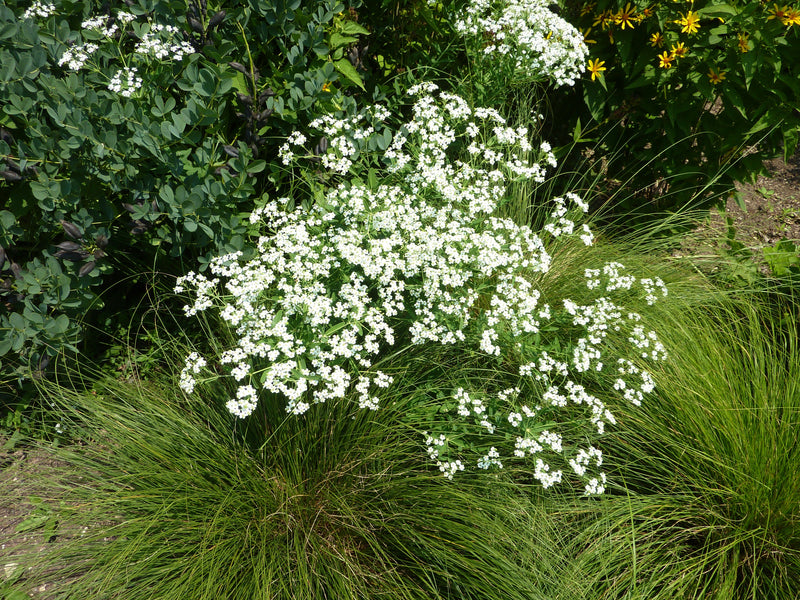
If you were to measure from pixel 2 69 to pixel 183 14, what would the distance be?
76 cm

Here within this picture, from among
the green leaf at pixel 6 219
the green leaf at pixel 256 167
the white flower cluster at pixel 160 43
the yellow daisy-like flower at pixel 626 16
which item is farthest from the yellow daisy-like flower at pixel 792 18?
the green leaf at pixel 6 219

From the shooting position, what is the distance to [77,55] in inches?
90.4

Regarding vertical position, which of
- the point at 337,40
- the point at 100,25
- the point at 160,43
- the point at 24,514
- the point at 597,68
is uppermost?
the point at 100,25

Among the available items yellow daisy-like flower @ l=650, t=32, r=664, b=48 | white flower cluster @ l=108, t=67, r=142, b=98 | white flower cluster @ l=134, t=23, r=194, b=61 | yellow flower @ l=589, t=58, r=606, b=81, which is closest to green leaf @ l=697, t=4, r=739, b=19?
yellow daisy-like flower @ l=650, t=32, r=664, b=48

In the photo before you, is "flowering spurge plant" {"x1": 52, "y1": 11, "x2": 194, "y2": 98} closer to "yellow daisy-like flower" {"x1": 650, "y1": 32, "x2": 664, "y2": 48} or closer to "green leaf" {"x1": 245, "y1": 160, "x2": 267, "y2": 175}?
"green leaf" {"x1": 245, "y1": 160, "x2": 267, "y2": 175}

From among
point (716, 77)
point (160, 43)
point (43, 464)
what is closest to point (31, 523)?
point (43, 464)

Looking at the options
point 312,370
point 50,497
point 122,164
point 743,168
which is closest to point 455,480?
point 312,370

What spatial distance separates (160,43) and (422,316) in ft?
5.14

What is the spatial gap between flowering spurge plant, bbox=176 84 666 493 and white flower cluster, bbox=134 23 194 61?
0.57 meters

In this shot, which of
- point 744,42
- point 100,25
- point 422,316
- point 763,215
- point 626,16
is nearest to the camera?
point 422,316

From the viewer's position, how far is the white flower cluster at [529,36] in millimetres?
3035

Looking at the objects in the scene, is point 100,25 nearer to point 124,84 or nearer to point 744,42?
point 124,84

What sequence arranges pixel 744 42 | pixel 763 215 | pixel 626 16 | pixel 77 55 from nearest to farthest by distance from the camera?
1. pixel 77 55
2. pixel 744 42
3. pixel 626 16
4. pixel 763 215

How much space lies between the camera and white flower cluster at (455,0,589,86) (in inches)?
119
